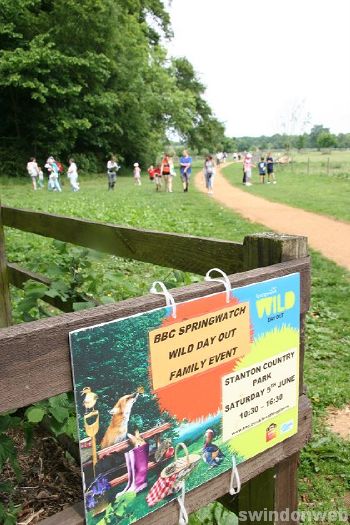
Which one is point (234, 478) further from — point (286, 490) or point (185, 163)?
point (185, 163)

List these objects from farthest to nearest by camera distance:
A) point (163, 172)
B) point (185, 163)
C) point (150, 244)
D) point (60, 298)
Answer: point (163, 172) → point (185, 163) → point (60, 298) → point (150, 244)

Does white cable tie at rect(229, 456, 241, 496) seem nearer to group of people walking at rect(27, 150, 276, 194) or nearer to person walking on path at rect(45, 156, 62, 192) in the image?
group of people walking at rect(27, 150, 276, 194)

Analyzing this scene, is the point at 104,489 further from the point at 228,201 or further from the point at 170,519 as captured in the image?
the point at 228,201

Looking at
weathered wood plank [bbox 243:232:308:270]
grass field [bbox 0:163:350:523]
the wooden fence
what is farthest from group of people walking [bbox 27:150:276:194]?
weathered wood plank [bbox 243:232:308:270]

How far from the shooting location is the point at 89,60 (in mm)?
30812

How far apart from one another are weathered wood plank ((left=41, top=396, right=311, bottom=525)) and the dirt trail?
6636mm

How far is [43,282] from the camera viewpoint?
325cm

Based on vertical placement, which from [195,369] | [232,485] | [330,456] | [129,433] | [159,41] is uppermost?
[159,41]

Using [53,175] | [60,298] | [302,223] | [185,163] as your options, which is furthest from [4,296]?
[53,175]

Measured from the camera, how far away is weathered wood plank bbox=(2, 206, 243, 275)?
2.05 metres

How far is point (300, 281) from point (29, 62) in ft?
99.6

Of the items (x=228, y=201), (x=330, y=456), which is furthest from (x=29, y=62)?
(x=330, y=456)

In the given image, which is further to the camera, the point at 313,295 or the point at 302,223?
the point at 302,223

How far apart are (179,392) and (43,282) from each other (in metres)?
1.94
